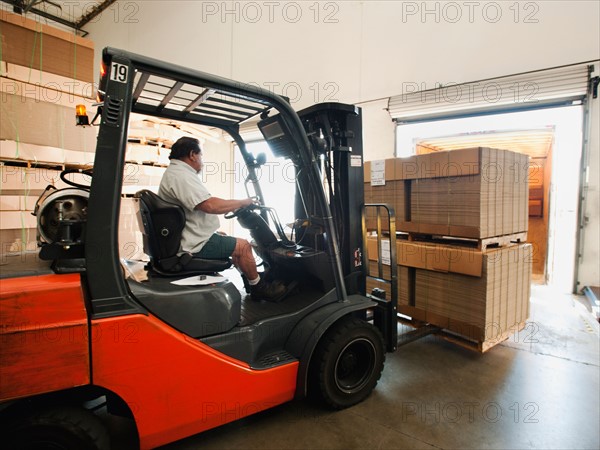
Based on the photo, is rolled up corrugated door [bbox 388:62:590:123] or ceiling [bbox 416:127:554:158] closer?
rolled up corrugated door [bbox 388:62:590:123]

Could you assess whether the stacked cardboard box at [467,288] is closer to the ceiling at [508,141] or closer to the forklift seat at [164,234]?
the forklift seat at [164,234]

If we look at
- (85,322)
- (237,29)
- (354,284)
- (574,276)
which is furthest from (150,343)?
(237,29)

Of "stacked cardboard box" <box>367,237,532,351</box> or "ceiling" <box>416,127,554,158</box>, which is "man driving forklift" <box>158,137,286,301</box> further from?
"ceiling" <box>416,127,554,158</box>

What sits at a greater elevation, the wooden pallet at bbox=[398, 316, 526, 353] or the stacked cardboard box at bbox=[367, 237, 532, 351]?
the stacked cardboard box at bbox=[367, 237, 532, 351]

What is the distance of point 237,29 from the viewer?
8.59 meters

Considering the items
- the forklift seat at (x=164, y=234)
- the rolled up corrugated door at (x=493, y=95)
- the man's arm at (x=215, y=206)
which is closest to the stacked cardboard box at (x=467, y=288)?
the man's arm at (x=215, y=206)

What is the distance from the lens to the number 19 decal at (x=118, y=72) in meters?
1.65

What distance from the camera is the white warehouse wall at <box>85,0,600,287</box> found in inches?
214

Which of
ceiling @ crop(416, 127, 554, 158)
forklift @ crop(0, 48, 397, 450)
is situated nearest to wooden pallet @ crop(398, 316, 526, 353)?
forklift @ crop(0, 48, 397, 450)

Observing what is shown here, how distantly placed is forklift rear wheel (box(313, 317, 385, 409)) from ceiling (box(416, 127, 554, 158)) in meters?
5.38

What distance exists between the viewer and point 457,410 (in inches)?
101

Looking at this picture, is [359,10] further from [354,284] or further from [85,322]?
[85,322]

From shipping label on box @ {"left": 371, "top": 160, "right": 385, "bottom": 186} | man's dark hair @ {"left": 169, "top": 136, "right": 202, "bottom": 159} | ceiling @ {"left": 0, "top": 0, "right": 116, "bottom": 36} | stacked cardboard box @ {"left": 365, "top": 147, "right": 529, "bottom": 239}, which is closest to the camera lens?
man's dark hair @ {"left": 169, "top": 136, "right": 202, "bottom": 159}

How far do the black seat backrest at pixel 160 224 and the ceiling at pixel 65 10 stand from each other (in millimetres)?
12347
